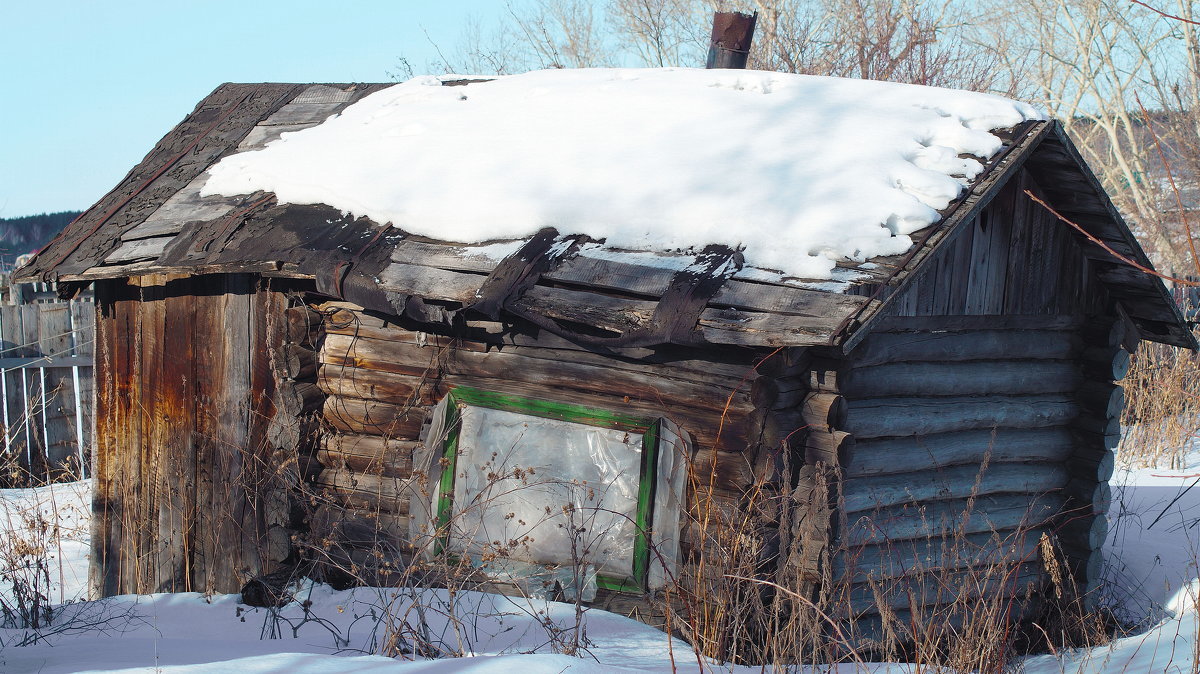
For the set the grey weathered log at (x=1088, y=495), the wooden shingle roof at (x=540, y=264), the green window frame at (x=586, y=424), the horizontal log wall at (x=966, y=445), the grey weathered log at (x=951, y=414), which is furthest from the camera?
the grey weathered log at (x=1088, y=495)

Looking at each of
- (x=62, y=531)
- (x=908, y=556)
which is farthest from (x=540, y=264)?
(x=62, y=531)

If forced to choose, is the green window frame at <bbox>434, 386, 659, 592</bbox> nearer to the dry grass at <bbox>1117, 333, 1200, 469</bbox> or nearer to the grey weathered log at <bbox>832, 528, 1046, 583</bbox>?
the grey weathered log at <bbox>832, 528, 1046, 583</bbox>

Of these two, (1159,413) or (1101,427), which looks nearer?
(1101,427)

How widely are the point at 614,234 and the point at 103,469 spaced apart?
458cm

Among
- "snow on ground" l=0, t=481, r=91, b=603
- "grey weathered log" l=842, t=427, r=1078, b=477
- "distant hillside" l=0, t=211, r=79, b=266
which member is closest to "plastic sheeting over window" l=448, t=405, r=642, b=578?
"grey weathered log" l=842, t=427, r=1078, b=477

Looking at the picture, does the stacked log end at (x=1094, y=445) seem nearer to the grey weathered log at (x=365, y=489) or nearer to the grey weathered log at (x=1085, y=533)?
the grey weathered log at (x=1085, y=533)

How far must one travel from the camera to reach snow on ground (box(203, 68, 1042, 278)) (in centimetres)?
511

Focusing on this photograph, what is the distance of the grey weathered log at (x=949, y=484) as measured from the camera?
213 inches

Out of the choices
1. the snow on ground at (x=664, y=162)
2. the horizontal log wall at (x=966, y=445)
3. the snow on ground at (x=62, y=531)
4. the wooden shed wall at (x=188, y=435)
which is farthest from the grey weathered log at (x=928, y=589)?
the snow on ground at (x=62, y=531)

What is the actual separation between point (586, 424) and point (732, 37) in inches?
155

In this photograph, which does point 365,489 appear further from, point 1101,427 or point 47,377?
point 47,377

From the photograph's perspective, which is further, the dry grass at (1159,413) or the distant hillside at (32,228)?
the distant hillside at (32,228)

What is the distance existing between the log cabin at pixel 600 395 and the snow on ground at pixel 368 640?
0.92 feet

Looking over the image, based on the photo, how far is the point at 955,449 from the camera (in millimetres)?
5957
